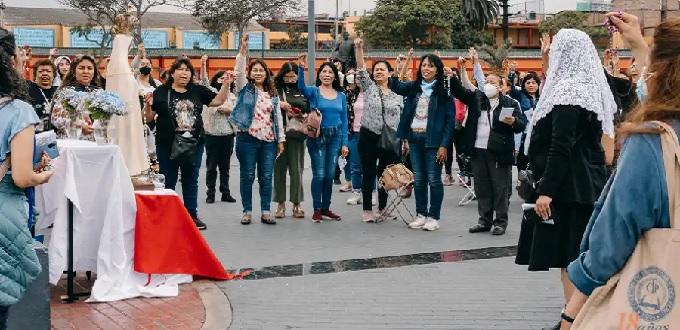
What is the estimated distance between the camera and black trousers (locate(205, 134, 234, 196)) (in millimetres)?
12617

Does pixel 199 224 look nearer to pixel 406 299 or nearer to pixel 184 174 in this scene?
pixel 184 174

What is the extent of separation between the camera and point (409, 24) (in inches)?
2657

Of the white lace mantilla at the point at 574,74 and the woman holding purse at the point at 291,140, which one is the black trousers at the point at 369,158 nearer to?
the woman holding purse at the point at 291,140

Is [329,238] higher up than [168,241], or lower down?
lower down

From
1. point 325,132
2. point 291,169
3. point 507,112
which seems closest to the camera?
point 507,112

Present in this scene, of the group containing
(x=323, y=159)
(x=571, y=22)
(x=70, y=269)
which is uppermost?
(x=571, y=22)

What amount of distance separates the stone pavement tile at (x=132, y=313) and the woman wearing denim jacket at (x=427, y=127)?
12.5 feet

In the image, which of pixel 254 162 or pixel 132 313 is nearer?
pixel 132 313

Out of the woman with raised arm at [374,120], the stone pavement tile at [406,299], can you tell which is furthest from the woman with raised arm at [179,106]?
the stone pavement tile at [406,299]

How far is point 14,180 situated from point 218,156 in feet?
27.7

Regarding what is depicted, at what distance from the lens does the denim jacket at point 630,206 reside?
108 inches

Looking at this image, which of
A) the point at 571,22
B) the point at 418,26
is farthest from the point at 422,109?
the point at 571,22

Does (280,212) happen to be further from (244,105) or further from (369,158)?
(244,105)

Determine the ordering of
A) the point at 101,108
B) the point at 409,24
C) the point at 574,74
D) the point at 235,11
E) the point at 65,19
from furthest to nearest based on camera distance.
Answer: the point at 65,19 → the point at 409,24 → the point at 235,11 → the point at 101,108 → the point at 574,74
